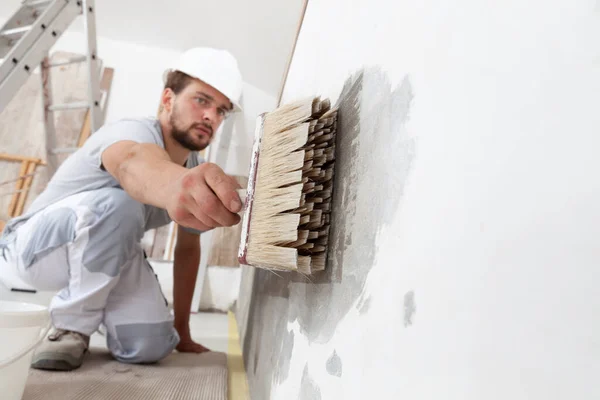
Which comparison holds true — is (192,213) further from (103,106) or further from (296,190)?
(103,106)

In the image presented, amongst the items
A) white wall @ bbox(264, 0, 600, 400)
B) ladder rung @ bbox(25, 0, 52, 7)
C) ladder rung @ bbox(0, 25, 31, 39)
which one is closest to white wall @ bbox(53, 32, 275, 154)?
ladder rung @ bbox(25, 0, 52, 7)

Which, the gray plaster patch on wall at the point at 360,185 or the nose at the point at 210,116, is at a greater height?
the nose at the point at 210,116

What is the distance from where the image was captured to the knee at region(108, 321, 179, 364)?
1.42 metres

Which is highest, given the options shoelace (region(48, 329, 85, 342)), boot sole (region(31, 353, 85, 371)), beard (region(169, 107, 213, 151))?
beard (region(169, 107, 213, 151))

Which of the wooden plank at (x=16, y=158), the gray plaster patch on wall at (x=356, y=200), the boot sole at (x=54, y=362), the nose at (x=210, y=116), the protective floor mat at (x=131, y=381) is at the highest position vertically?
the wooden plank at (x=16, y=158)

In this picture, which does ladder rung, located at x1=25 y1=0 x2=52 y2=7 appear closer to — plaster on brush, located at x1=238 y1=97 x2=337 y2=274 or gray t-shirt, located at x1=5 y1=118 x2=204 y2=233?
gray t-shirt, located at x1=5 y1=118 x2=204 y2=233

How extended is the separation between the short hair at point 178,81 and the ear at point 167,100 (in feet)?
0.06

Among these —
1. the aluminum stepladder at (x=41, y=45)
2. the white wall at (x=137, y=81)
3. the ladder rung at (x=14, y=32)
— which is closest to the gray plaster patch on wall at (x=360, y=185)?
the aluminum stepladder at (x=41, y=45)

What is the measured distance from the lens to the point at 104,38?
3.46 meters

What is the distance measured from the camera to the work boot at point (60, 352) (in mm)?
1173

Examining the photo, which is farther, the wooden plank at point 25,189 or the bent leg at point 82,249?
the wooden plank at point 25,189

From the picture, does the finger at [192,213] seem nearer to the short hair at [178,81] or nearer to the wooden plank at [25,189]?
the short hair at [178,81]

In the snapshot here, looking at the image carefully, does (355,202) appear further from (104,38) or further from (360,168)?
(104,38)

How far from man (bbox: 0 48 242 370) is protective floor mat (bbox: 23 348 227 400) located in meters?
0.05
